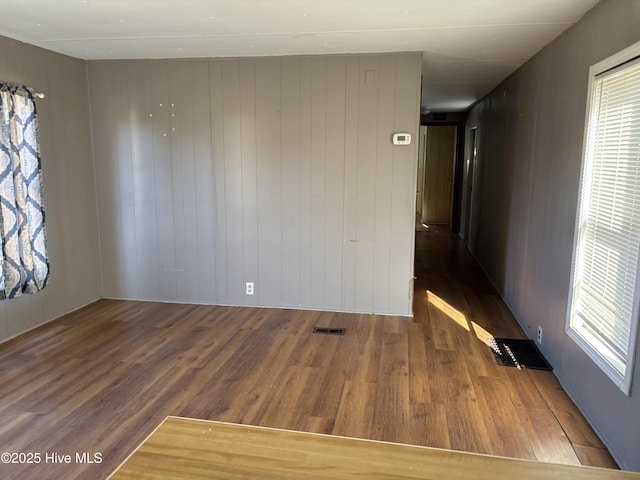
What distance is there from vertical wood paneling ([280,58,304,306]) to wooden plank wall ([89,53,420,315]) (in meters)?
0.01

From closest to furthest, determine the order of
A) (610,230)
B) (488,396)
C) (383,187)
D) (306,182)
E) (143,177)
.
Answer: (610,230) → (488,396) → (383,187) → (306,182) → (143,177)

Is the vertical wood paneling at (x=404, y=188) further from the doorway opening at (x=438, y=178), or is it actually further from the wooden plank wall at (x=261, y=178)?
the doorway opening at (x=438, y=178)

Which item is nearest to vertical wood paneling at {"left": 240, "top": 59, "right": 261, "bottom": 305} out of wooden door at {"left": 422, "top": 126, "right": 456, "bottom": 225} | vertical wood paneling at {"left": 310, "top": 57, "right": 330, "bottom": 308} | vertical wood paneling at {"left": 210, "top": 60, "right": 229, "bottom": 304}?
vertical wood paneling at {"left": 210, "top": 60, "right": 229, "bottom": 304}

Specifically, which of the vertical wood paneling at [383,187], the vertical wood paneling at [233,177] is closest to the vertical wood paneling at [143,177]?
the vertical wood paneling at [233,177]

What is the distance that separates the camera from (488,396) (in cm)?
278

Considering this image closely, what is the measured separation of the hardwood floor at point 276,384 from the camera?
2.34 meters

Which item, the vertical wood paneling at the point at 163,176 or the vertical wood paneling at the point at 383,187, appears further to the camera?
the vertical wood paneling at the point at 163,176

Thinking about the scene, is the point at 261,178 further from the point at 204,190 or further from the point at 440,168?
the point at 440,168

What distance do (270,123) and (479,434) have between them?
3129 millimetres

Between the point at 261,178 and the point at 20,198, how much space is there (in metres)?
1.99

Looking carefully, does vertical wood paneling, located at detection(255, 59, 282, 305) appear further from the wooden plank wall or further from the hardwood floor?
the hardwood floor

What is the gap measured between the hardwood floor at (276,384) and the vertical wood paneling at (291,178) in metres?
0.34

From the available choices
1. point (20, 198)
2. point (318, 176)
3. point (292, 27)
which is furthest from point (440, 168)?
point (20, 198)

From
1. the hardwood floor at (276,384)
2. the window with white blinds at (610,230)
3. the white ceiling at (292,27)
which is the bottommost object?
the hardwood floor at (276,384)
